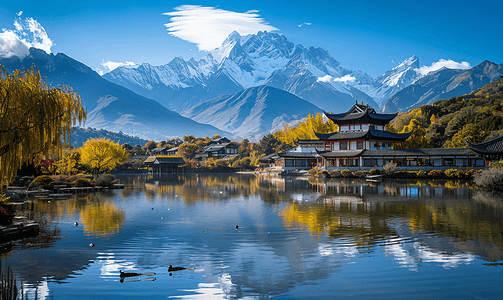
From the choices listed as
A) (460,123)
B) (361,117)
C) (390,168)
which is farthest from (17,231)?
(460,123)

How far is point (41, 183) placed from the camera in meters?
37.7

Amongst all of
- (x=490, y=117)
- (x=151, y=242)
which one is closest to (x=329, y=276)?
(x=151, y=242)

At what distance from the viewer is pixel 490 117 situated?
6244 cm

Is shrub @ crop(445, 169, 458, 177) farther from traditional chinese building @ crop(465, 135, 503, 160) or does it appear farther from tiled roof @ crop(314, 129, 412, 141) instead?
tiled roof @ crop(314, 129, 412, 141)

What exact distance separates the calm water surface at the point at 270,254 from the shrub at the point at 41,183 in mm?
14993

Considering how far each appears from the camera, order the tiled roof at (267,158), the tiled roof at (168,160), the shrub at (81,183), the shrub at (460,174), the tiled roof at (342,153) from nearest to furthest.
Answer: the shrub at (81,183) < the shrub at (460,174) < the tiled roof at (342,153) < the tiled roof at (168,160) < the tiled roof at (267,158)

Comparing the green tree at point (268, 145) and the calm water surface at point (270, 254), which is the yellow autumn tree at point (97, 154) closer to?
the calm water surface at point (270, 254)

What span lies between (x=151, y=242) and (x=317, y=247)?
7.20 metres

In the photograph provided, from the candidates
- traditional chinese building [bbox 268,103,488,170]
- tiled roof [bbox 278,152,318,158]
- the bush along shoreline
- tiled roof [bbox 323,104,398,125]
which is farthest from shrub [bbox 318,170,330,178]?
tiled roof [bbox 278,152,318,158]

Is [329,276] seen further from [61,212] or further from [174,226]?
[61,212]

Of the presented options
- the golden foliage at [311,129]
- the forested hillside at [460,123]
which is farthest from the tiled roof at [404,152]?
the golden foliage at [311,129]

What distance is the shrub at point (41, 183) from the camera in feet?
121

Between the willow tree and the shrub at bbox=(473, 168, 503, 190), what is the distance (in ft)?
127

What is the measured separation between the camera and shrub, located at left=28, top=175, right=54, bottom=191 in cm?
3692
